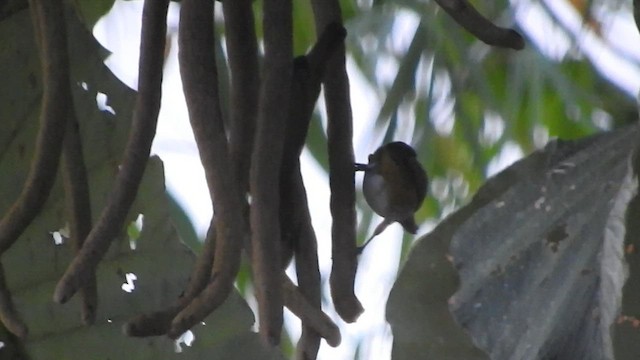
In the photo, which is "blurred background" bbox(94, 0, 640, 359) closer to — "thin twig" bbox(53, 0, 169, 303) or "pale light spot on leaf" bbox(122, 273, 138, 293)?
"pale light spot on leaf" bbox(122, 273, 138, 293)

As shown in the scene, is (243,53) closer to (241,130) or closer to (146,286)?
(241,130)

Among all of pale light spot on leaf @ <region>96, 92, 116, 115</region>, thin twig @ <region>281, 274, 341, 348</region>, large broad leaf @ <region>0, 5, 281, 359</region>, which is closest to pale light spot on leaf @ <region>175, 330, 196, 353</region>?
large broad leaf @ <region>0, 5, 281, 359</region>

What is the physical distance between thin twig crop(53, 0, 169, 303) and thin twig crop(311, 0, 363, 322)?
8cm

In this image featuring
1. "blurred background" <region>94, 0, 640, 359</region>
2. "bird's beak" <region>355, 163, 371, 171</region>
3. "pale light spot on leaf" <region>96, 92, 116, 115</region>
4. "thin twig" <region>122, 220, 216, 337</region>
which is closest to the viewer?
"thin twig" <region>122, 220, 216, 337</region>

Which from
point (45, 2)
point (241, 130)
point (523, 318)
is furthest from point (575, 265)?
point (45, 2)

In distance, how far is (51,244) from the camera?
625 millimetres

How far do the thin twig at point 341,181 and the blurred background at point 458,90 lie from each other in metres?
0.51

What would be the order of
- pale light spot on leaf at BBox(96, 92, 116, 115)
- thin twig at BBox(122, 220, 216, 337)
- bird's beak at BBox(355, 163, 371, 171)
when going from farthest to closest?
pale light spot on leaf at BBox(96, 92, 116, 115) → bird's beak at BBox(355, 163, 371, 171) → thin twig at BBox(122, 220, 216, 337)

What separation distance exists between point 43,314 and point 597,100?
613 mm

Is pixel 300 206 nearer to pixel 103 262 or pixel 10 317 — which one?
pixel 10 317

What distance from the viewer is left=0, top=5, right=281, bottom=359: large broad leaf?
60cm

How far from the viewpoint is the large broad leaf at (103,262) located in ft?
1.98

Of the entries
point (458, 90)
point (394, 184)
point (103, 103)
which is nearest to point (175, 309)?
point (394, 184)

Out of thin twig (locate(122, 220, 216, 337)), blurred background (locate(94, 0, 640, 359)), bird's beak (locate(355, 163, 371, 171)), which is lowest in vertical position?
blurred background (locate(94, 0, 640, 359))
